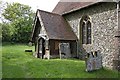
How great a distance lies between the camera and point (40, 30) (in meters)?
24.3

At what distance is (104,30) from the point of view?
1920 cm

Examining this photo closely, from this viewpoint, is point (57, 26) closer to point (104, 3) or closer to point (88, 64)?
point (104, 3)

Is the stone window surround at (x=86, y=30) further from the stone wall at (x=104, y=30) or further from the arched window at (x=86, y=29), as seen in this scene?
the stone wall at (x=104, y=30)

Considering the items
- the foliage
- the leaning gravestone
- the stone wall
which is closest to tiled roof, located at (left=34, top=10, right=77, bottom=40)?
the stone wall

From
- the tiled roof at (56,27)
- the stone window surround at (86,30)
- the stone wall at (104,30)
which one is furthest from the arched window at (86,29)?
the tiled roof at (56,27)

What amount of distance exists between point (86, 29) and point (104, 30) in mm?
3349

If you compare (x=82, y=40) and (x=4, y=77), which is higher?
(x=82, y=40)

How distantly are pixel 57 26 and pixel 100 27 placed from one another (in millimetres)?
5903

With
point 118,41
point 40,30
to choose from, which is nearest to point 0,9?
point 40,30

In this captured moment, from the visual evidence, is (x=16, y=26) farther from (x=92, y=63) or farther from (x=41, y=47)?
(x=92, y=63)

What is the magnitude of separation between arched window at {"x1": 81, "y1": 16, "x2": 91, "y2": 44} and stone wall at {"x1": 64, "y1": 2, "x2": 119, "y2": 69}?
510mm

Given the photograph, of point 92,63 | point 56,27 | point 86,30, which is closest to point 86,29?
point 86,30

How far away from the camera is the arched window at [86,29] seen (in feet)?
72.0

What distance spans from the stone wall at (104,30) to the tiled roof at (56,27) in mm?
2440
